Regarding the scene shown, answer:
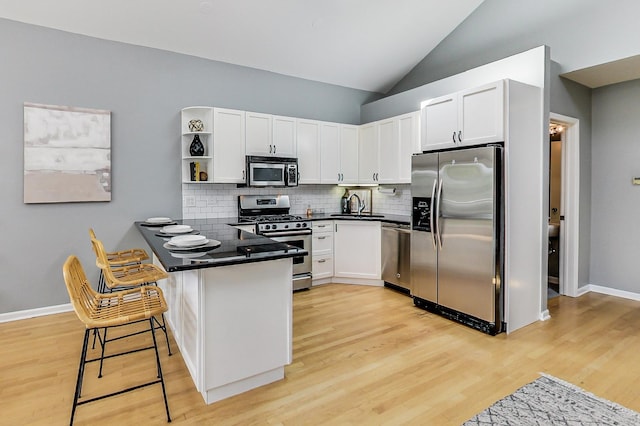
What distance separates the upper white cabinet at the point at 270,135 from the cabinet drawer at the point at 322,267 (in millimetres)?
1505

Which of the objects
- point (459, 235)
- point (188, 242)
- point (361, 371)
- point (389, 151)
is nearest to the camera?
point (188, 242)

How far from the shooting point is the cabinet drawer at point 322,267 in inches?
189

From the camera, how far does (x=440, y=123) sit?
12.5 ft

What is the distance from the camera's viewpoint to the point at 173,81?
4367 mm

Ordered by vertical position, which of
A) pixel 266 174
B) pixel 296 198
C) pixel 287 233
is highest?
pixel 266 174

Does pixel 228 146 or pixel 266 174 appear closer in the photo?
pixel 228 146

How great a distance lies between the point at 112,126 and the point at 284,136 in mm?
2051

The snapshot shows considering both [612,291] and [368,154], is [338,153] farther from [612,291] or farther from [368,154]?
[612,291]

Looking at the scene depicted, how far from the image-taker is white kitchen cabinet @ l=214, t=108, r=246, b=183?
14.3 ft

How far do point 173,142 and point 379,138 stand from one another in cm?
279

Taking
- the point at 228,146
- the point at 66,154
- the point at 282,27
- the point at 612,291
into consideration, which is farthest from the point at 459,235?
the point at 66,154

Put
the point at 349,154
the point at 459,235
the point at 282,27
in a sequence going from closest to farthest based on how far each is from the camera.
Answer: the point at 459,235 < the point at 282,27 < the point at 349,154

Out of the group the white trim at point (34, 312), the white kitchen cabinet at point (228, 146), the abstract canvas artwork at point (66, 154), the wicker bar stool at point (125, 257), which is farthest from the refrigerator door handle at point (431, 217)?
the white trim at point (34, 312)

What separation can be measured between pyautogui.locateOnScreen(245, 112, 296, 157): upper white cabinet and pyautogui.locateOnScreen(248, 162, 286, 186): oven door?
182 millimetres
